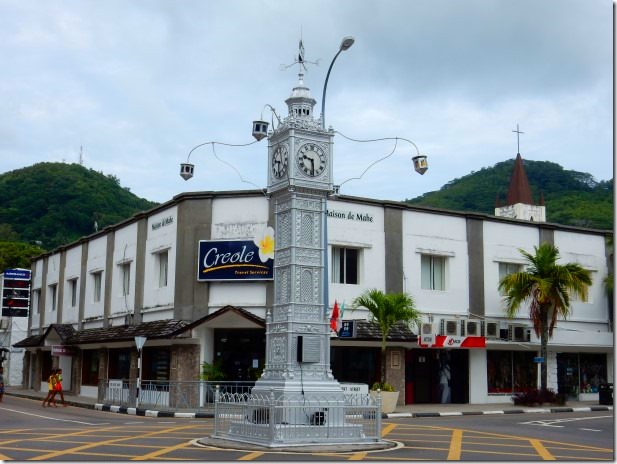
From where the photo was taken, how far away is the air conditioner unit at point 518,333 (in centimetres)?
3359

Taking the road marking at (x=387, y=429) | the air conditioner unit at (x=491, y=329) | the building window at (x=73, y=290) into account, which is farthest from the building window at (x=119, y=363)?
the road marking at (x=387, y=429)

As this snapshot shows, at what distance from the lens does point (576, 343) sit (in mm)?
35531

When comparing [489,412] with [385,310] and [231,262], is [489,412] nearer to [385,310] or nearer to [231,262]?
[385,310]

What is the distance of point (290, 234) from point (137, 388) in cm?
1450

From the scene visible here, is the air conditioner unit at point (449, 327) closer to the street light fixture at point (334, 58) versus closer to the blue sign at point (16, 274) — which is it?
the street light fixture at point (334, 58)

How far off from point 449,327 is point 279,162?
1691 cm

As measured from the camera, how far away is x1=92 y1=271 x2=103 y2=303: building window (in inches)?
1573

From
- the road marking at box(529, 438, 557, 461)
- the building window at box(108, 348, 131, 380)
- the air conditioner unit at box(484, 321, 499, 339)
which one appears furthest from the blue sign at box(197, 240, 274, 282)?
the road marking at box(529, 438, 557, 461)

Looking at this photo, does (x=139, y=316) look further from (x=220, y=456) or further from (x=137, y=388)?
(x=220, y=456)

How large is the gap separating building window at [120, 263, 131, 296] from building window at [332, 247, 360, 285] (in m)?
10.3

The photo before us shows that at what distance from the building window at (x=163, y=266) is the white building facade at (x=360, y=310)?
7 cm

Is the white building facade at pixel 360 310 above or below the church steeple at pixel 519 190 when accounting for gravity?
below

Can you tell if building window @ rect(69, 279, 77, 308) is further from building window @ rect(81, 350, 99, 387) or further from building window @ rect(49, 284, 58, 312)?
building window @ rect(81, 350, 99, 387)

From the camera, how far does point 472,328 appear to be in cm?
3269
